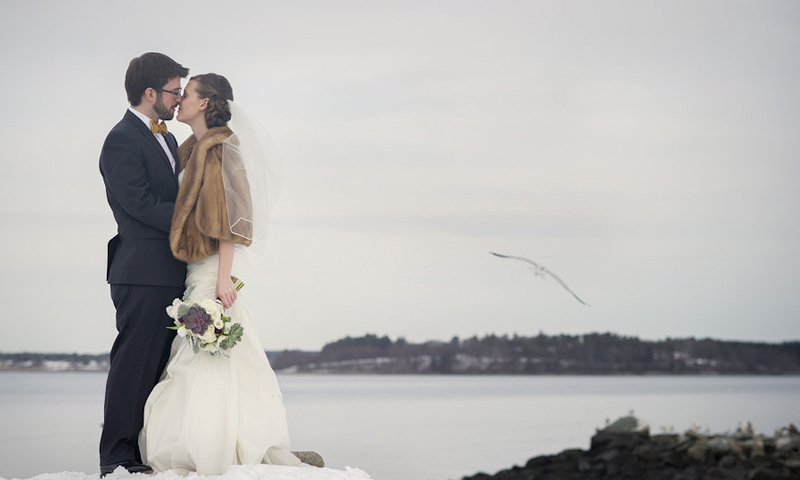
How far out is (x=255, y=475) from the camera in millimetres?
5117

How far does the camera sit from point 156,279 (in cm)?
532

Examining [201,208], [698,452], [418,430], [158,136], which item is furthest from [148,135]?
[418,430]

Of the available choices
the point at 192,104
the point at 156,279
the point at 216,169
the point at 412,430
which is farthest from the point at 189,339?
the point at 412,430

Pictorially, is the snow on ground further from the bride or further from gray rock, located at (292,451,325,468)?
gray rock, located at (292,451,325,468)

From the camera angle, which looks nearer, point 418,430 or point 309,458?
point 309,458

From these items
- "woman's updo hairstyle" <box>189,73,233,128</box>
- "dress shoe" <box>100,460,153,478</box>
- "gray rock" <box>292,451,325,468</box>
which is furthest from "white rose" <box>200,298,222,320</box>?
"gray rock" <box>292,451,325,468</box>

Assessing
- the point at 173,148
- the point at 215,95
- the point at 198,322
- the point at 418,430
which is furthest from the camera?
the point at 418,430

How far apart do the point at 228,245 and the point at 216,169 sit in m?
0.45

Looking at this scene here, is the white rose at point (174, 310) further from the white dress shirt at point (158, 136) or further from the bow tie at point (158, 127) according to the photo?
the bow tie at point (158, 127)

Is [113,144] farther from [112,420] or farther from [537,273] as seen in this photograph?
[537,273]

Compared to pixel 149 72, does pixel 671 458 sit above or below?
below

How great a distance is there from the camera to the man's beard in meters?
5.48

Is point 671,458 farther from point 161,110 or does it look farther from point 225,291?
point 161,110

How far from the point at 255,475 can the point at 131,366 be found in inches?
37.7
